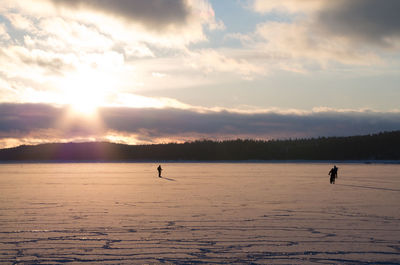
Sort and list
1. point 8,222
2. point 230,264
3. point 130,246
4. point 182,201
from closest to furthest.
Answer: point 230,264 → point 130,246 → point 8,222 → point 182,201

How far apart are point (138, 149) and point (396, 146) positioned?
342 feet

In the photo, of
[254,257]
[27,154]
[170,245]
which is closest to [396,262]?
[254,257]

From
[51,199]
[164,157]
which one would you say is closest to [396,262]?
[51,199]

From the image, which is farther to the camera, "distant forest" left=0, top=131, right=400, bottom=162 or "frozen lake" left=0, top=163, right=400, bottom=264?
"distant forest" left=0, top=131, right=400, bottom=162

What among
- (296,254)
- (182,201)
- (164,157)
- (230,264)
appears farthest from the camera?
(164,157)

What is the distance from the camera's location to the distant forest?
15025cm

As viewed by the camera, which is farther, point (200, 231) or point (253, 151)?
point (253, 151)

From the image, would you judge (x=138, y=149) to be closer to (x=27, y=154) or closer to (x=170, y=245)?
(x=27, y=154)

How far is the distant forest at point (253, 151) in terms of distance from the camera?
15025cm

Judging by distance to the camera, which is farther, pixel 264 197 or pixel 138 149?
pixel 138 149

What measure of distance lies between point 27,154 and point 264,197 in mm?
191371

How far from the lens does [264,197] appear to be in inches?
729

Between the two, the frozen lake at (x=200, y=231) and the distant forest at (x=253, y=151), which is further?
the distant forest at (x=253, y=151)

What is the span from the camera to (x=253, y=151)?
173 meters
